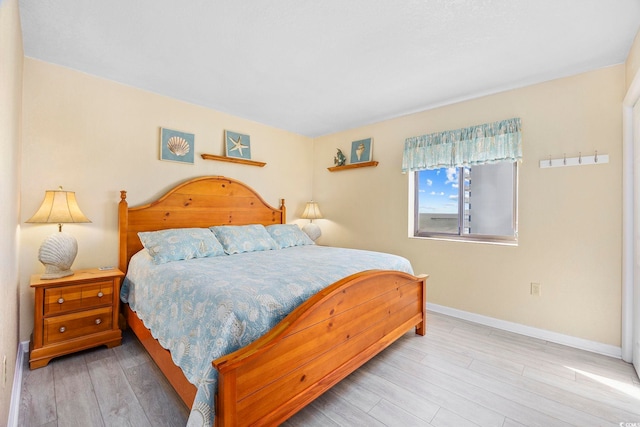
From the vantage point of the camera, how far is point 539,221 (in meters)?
2.54

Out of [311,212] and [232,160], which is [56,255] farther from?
[311,212]

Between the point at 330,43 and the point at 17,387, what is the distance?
3010 mm

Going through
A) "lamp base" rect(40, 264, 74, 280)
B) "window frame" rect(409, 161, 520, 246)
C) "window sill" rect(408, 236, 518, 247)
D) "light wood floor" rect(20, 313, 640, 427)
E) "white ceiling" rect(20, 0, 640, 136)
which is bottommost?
"light wood floor" rect(20, 313, 640, 427)

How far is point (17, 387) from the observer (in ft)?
5.45

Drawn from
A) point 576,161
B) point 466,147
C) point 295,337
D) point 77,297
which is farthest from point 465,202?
point 77,297

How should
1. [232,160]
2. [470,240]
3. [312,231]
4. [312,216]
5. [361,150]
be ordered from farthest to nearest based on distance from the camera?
1. [312,216]
2. [312,231]
3. [361,150]
4. [232,160]
5. [470,240]

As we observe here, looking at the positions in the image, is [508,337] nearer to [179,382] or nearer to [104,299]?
[179,382]

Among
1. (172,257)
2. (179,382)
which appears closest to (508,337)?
(179,382)

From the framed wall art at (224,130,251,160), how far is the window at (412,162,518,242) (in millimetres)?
2216

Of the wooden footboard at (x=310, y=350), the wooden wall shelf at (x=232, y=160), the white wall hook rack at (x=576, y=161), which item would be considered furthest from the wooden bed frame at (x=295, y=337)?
the white wall hook rack at (x=576, y=161)

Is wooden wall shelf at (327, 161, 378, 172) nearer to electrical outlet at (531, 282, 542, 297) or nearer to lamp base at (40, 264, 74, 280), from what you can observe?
electrical outlet at (531, 282, 542, 297)

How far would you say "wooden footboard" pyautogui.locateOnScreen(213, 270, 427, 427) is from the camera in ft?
3.91

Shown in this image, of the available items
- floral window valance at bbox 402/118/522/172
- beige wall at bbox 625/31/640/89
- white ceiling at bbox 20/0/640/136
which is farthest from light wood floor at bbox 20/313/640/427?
white ceiling at bbox 20/0/640/136

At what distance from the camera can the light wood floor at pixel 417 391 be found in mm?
1516
